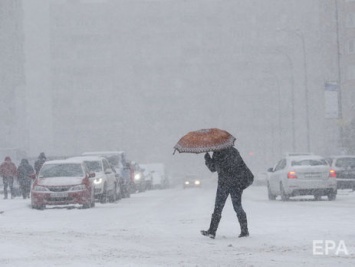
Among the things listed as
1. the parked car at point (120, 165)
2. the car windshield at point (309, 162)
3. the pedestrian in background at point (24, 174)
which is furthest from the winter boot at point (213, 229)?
the pedestrian in background at point (24, 174)

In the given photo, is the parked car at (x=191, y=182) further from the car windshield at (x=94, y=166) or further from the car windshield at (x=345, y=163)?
the car windshield at (x=94, y=166)

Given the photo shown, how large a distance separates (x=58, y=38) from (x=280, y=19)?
107 ft

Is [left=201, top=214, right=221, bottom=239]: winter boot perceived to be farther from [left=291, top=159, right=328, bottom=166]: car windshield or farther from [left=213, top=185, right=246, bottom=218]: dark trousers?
[left=291, top=159, right=328, bottom=166]: car windshield

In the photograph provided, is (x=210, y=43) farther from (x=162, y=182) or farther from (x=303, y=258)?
(x=303, y=258)

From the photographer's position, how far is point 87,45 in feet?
474

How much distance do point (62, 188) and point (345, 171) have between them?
1614 centimetres

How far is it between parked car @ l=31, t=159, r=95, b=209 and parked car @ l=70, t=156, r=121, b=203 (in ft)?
9.80

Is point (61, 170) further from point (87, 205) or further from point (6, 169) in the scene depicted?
point (6, 169)

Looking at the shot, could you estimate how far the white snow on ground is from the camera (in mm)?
11633

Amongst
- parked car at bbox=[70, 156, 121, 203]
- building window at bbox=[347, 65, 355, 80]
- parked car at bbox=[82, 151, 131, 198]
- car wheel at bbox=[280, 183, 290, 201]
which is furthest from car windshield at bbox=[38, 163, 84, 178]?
building window at bbox=[347, 65, 355, 80]

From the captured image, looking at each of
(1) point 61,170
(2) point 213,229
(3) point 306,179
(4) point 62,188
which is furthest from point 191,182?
(2) point 213,229

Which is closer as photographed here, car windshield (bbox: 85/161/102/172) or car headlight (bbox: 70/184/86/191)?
car headlight (bbox: 70/184/86/191)

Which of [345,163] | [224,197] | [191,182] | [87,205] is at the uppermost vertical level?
[345,163]

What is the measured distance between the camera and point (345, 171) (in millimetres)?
41031
